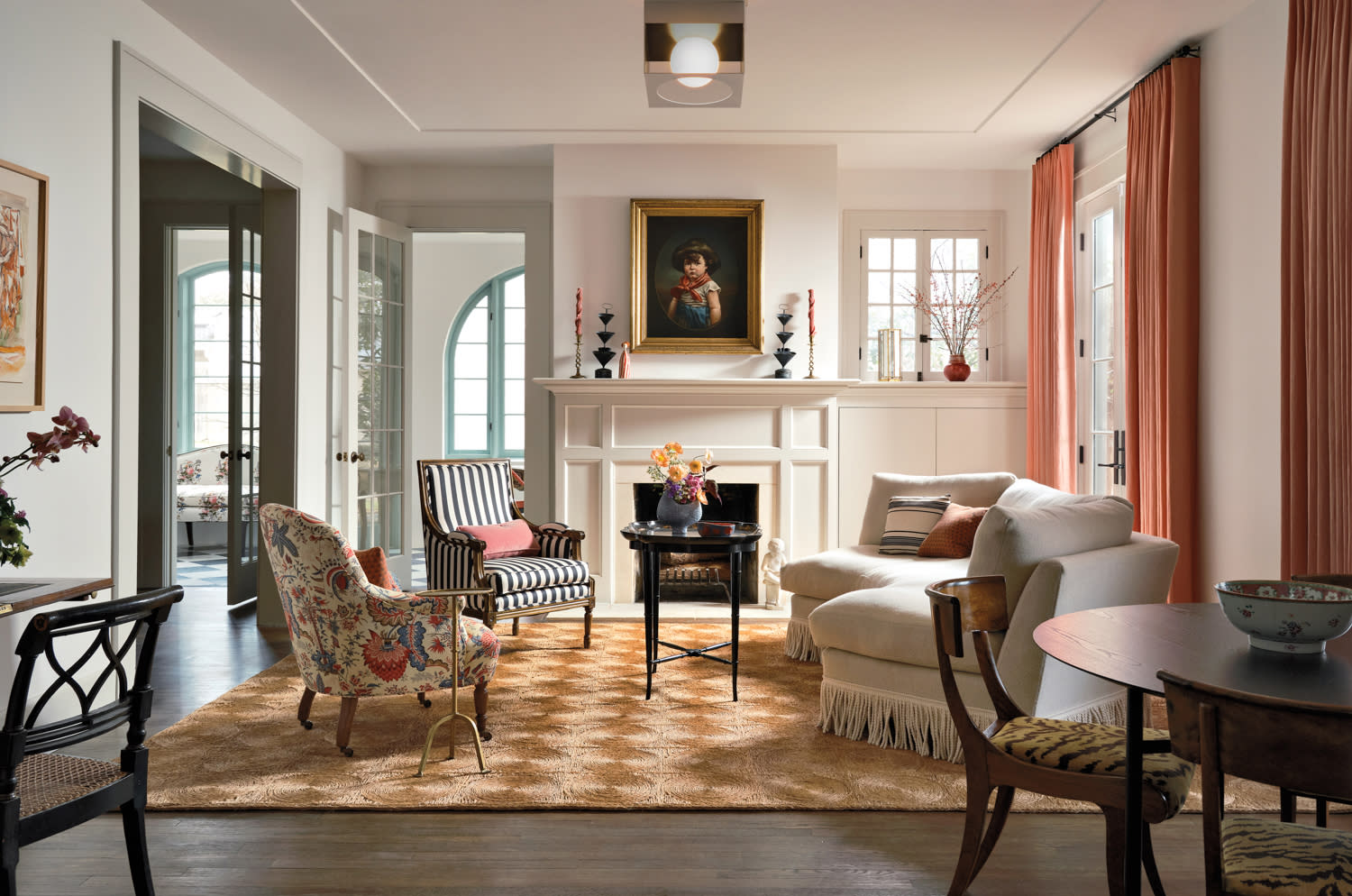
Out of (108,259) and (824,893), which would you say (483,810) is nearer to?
(824,893)

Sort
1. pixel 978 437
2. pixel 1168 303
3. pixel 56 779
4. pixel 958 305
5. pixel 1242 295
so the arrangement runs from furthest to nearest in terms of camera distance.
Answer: pixel 958 305 < pixel 978 437 < pixel 1168 303 < pixel 1242 295 < pixel 56 779

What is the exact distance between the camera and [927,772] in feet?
10.2

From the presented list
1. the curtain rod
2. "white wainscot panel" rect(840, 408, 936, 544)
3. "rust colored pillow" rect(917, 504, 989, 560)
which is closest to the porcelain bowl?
"rust colored pillow" rect(917, 504, 989, 560)

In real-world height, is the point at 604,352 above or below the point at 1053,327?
below

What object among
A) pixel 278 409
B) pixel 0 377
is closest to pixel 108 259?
pixel 0 377

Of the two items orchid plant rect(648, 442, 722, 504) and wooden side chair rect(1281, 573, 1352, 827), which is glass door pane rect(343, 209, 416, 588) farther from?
wooden side chair rect(1281, 573, 1352, 827)

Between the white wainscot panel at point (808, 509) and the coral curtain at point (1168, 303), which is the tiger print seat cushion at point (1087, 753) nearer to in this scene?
the coral curtain at point (1168, 303)

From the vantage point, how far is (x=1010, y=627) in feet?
10.1

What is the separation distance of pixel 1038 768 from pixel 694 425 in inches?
167

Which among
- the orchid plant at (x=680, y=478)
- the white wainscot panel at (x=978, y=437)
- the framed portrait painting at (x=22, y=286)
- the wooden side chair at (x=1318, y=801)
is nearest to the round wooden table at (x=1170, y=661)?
the wooden side chair at (x=1318, y=801)

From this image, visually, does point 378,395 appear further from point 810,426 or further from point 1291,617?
point 1291,617

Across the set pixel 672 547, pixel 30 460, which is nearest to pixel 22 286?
pixel 30 460

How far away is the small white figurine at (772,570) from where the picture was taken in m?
6.04

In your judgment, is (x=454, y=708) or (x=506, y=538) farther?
(x=506, y=538)
